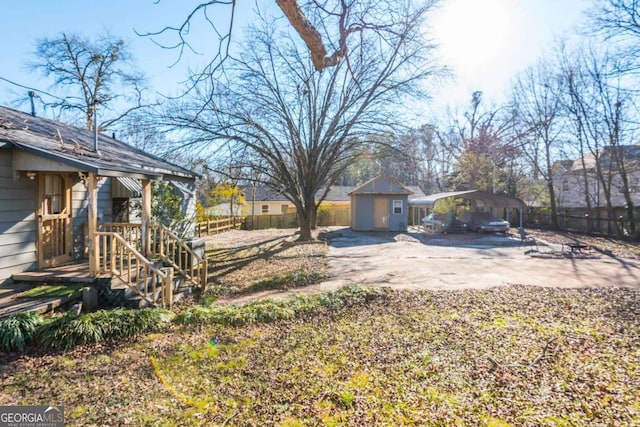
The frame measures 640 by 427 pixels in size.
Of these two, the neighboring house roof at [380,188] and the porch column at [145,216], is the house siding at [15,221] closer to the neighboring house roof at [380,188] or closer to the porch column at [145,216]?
the porch column at [145,216]

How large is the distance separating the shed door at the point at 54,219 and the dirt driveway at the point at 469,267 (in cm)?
581

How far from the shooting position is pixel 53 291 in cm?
561

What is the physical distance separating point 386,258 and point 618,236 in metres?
14.9

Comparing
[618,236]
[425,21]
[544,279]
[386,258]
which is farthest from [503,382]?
[618,236]

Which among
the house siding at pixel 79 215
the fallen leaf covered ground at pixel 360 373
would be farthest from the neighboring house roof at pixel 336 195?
the fallen leaf covered ground at pixel 360 373

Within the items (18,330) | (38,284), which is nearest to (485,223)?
(38,284)

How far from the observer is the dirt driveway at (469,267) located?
26.5 feet

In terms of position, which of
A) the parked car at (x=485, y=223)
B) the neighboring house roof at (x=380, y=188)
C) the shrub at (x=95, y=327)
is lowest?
the shrub at (x=95, y=327)

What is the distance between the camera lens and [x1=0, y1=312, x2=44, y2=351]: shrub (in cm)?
418

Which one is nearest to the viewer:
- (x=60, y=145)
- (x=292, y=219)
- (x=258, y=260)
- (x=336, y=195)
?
(x=60, y=145)

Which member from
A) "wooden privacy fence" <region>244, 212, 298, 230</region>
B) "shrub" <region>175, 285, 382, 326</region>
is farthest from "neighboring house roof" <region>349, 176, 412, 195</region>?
"shrub" <region>175, 285, 382, 326</region>

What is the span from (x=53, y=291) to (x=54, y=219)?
201cm

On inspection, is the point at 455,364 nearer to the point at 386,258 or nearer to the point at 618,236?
the point at 386,258

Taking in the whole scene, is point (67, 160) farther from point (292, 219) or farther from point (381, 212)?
point (292, 219)
